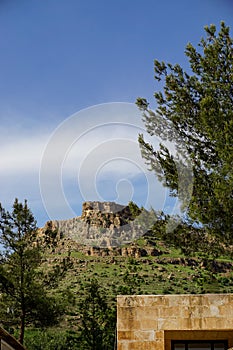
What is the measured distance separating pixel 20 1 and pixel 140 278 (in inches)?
1371

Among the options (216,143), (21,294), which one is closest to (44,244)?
(21,294)

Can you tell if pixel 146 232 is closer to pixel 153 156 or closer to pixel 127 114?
pixel 153 156

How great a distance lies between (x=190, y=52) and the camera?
49.6 feet

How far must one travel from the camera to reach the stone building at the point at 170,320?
812cm

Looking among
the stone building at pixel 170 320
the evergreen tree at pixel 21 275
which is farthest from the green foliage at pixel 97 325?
the stone building at pixel 170 320

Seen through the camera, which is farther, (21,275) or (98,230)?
(98,230)

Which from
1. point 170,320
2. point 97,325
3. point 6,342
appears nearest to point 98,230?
point 97,325

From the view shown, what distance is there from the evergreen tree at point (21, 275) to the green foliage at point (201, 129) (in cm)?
936

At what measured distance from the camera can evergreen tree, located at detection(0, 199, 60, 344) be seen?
21359mm

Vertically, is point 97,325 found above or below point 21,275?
below

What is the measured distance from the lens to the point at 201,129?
14430 mm

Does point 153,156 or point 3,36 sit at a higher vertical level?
point 3,36

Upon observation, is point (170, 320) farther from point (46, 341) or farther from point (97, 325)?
point (46, 341)

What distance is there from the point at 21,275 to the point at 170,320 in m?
14.5
